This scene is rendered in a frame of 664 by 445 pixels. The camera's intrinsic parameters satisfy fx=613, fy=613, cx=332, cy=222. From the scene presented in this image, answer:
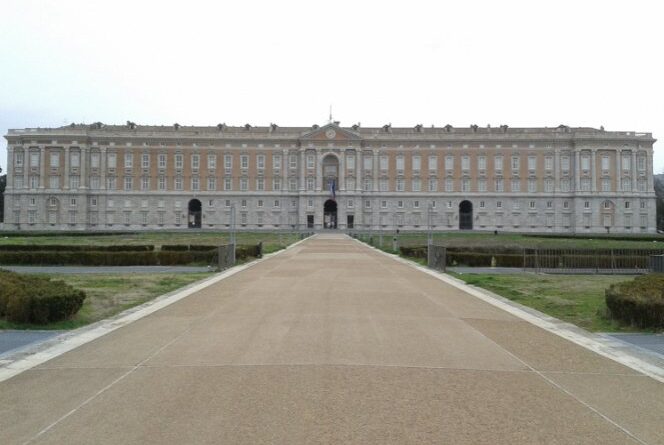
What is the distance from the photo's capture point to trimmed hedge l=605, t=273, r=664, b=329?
11.2m

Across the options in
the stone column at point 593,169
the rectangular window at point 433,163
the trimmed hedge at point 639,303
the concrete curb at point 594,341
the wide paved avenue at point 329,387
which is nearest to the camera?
the wide paved avenue at point 329,387

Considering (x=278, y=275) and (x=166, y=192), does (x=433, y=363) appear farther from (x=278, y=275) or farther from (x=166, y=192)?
(x=166, y=192)

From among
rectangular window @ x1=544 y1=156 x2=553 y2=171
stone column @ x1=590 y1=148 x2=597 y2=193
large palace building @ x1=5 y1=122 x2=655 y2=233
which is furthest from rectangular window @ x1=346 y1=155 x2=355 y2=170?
stone column @ x1=590 y1=148 x2=597 y2=193

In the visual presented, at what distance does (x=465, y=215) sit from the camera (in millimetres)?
110688

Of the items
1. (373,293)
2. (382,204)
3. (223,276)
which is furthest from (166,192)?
(373,293)

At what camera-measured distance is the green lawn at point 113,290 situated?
1168cm

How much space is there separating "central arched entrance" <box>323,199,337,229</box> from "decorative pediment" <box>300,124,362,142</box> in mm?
11039

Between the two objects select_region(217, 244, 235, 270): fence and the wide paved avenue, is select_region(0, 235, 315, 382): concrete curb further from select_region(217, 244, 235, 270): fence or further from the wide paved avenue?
select_region(217, 244, 235, 270): fence

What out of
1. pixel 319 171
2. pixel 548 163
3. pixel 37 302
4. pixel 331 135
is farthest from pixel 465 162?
pixel 37 302

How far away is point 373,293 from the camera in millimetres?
16359

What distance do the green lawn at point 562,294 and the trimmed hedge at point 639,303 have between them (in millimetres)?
212

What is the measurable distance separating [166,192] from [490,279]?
94.3m

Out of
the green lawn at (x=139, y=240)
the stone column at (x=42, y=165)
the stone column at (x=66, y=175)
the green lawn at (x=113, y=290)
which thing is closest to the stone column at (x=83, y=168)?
the stone column at (x=66, y=175)

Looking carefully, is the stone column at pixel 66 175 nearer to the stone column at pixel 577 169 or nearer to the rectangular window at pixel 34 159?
the rectangular window at pixel 34 159
